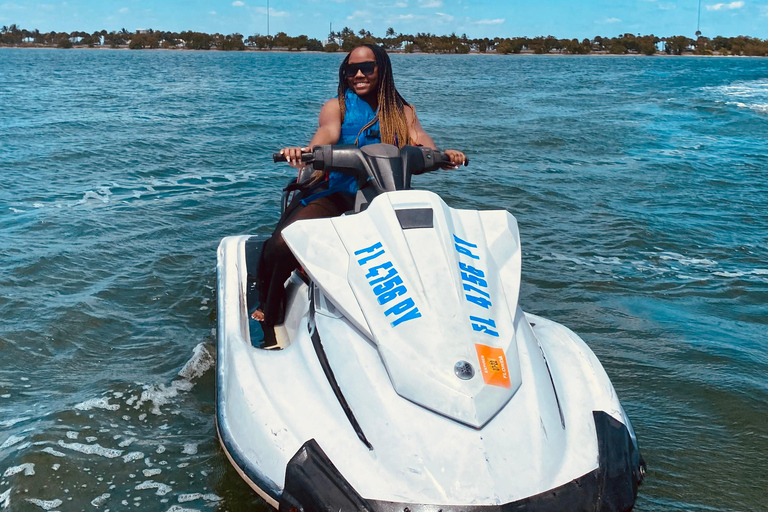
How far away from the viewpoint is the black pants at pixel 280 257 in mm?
3262

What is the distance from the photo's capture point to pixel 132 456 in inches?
122

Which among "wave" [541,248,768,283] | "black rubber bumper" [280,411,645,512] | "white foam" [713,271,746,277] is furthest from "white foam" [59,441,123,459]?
"white foam" [713,271,746,277]

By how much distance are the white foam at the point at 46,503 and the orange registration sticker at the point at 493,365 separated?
1.78 metres

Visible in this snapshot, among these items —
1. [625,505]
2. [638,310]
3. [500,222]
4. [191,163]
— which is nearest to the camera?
[625,505]

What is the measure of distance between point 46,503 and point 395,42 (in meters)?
135

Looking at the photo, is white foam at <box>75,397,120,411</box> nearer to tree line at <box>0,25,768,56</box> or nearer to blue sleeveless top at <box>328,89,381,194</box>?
blue sleeveless top at <box>328,89,381,194</box>

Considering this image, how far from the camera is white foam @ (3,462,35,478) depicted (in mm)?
2947

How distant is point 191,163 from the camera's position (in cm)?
1039

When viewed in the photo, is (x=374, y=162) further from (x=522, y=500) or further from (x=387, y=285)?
(x=522, y=500)

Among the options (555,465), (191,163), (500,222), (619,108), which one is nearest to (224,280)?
(500,222)

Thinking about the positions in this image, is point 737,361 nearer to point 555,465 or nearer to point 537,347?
point 537,347

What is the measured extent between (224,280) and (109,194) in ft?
16.8

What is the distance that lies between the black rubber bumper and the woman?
1.35m

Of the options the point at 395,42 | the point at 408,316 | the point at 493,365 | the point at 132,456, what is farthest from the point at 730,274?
the point at 395,42
